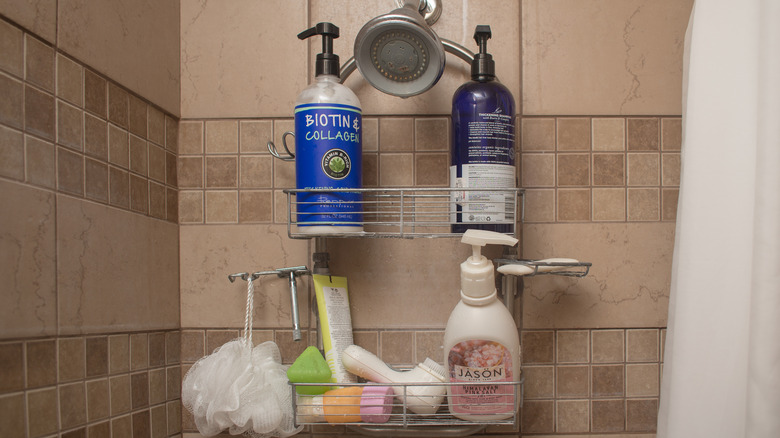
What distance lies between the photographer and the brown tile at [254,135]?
823 mm

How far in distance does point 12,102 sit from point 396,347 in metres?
0.55

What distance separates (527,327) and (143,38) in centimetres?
67

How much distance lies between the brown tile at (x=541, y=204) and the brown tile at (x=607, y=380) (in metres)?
0.23

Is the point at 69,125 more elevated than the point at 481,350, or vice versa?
the point at 69,125

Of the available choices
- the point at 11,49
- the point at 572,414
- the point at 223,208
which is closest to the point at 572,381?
the point at 572,414

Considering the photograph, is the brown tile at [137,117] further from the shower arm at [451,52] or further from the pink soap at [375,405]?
the pink soap at [375,405]

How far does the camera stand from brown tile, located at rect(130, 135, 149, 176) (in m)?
0.70

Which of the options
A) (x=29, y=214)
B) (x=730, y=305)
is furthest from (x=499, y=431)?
(x=29, y=214)

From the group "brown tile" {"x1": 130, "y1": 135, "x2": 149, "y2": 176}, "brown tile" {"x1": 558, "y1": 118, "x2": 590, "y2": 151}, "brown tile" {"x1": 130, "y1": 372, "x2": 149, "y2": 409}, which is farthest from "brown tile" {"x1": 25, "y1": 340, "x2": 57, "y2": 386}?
"brown tile" {"x1": 558, "y1": 118, "x2": 590, "y2": 151}

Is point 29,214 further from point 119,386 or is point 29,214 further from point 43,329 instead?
point 119,386

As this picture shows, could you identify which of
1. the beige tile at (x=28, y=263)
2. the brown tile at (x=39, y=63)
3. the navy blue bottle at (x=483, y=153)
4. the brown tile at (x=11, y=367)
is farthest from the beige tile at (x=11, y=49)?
the navy blue bottle at (x=483, y=153)

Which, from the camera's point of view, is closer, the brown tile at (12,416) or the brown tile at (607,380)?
the brown tile at (12,416)

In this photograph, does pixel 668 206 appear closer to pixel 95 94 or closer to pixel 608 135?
pixel 608 135

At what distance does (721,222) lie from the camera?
0.57 metres
